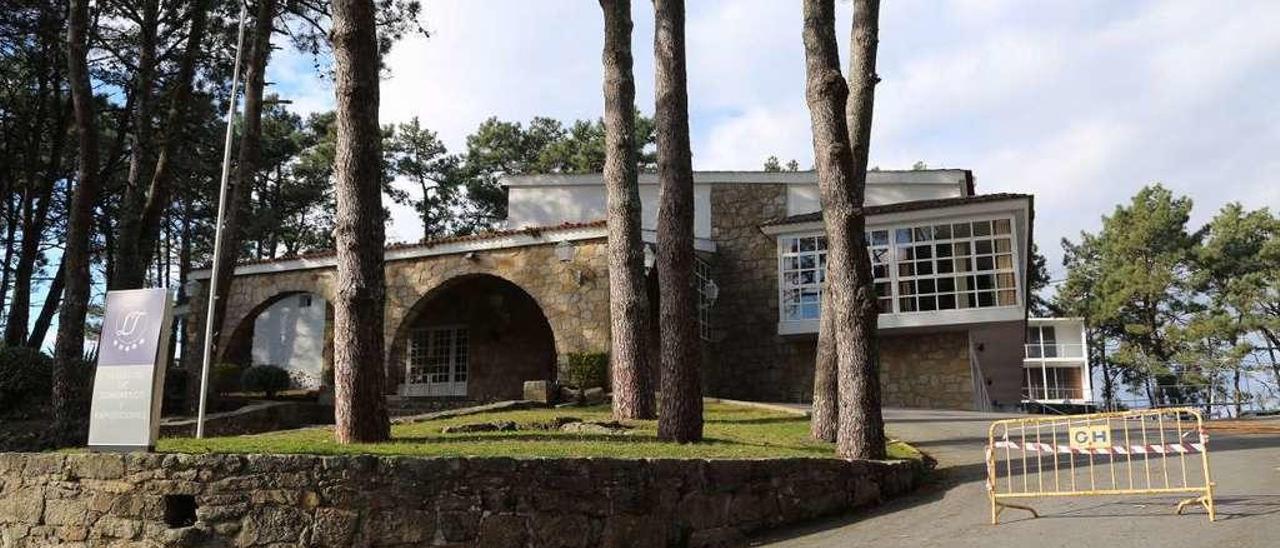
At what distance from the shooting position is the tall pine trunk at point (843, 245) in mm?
8797

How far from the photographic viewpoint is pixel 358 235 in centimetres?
821

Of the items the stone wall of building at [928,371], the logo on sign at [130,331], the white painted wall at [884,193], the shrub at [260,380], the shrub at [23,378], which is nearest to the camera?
the logo on sign at [130,331]

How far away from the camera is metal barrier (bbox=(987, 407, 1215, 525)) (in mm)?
6562

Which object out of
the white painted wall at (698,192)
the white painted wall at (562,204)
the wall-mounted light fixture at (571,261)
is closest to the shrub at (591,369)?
the wall-mounted light fixture at (571,261)

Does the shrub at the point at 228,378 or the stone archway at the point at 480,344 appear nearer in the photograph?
the shrub at the point at 228,378

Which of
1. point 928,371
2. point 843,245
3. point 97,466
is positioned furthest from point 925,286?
point 97,466

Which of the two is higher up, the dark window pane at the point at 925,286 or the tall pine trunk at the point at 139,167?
the tall pine trunk at the point at 139,167

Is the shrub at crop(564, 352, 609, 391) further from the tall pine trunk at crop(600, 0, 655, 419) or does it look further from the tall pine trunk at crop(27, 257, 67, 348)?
the tall pine trunk at crop(27, 257, 67, 348)

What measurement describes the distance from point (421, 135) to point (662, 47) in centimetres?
2493

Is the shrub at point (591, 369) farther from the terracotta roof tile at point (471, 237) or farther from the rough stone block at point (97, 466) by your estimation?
the rough stone block at point (97, 466)

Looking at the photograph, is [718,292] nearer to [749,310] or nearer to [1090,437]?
[749,310]

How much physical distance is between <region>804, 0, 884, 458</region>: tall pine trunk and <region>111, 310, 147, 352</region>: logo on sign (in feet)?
20.6

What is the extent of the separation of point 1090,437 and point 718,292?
47.7ft

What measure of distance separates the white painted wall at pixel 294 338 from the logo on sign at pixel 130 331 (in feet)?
44.5
